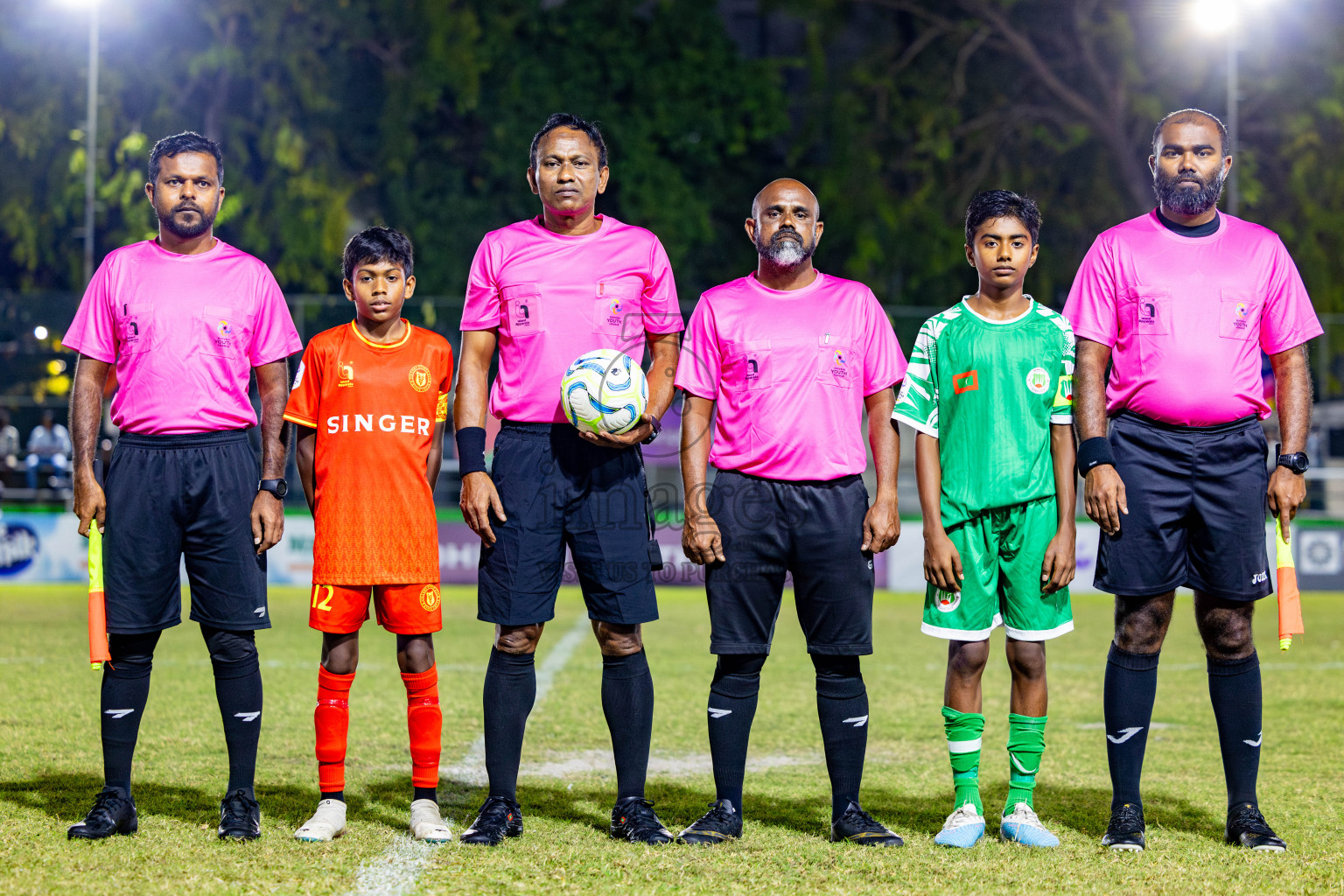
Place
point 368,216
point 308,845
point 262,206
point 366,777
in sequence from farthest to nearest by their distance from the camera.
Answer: point 368,216
point 262,206
point 366,777
point 308,845

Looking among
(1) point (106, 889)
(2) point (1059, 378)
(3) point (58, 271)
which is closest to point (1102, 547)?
(2) point (1059, 378)

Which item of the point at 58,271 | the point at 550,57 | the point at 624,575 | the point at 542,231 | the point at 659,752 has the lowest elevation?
the point at 659,752

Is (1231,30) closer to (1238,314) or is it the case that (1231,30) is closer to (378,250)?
(1238,314)

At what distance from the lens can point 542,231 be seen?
4871 mm

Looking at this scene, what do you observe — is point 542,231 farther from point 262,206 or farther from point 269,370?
point 262,206

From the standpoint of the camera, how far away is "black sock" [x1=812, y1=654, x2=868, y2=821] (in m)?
4.68

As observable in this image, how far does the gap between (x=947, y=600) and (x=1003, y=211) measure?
1.35m

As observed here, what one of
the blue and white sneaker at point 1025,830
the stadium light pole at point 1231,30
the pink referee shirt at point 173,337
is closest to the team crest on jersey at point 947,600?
the blue and white sneaker at point 1025,830

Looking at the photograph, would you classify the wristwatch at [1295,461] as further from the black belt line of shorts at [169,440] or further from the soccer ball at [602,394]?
the black belt line of shorts at [169,440]

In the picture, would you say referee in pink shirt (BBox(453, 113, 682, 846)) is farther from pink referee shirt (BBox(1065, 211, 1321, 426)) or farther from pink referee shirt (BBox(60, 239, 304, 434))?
pink referee shirt (BBox(1065, 211, 1321, 426))

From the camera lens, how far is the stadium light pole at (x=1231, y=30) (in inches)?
838

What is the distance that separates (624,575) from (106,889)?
1812mm

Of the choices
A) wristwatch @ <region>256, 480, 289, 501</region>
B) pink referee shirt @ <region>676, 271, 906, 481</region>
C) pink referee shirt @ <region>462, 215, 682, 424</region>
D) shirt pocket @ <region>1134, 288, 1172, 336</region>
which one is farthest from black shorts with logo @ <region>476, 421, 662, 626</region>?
shirt pocket @ <region>1134, 288, 1172, 336</region>

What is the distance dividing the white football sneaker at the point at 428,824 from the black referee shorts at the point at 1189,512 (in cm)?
234
